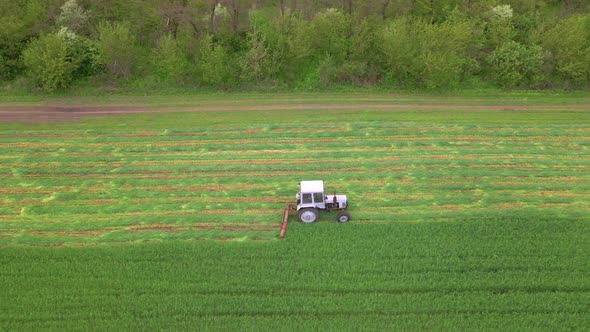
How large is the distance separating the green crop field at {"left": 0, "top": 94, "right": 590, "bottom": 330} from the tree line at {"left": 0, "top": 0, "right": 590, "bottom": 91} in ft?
12.4

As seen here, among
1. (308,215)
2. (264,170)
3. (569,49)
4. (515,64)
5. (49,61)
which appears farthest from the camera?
(569,49)

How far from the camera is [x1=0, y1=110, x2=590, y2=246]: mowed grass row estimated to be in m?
23.4

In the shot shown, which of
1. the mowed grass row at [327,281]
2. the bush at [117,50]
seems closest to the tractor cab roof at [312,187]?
the mowed grass row at [327,281]

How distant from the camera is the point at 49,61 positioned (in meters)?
35.5

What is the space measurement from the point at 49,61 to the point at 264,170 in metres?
19.6

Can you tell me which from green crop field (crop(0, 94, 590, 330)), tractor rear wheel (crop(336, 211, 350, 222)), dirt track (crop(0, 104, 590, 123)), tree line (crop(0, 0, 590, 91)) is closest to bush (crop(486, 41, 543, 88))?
tree line (crop(0, 0, 590, 91))

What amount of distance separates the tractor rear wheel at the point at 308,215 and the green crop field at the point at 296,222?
0.29 metres

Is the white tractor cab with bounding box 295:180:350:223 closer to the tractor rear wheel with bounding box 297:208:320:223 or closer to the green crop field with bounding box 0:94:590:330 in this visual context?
the tractor rear wheel with bounding box 297:208:320:223

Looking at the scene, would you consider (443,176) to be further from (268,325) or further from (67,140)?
(67,140)

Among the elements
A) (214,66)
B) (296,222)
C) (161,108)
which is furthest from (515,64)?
(161,108)

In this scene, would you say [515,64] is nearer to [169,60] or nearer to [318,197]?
[318,197]

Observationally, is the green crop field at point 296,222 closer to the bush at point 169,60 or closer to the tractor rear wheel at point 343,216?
the tractor rear wheel at point 343,216

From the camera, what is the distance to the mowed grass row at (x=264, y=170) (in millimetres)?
23359

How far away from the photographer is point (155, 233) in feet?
73.8
